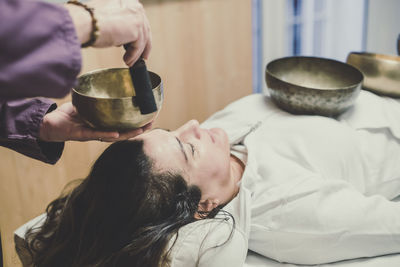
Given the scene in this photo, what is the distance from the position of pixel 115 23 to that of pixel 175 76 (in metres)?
1.63

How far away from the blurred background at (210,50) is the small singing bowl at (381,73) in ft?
3.01

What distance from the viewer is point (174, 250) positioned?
118cm

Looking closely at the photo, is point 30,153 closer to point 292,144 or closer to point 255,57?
point 292,144

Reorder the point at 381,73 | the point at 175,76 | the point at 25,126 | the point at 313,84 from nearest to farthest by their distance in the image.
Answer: the point at 25,126 < the point at 381,73 < the point at 313,84 < the point at 175,76

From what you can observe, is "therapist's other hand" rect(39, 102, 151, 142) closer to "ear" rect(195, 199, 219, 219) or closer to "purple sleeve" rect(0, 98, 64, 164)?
"purple sleeve" rect(0, 98, 64, 164)

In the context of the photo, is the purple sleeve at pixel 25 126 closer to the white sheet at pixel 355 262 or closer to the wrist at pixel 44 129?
the wrist at pixel 44 129

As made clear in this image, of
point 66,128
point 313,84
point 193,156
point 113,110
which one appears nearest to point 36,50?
point 113,110

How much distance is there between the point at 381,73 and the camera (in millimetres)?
1996

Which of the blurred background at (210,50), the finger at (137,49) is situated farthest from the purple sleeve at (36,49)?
the blurred background at (210,50)

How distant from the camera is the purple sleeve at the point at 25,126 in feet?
3.74

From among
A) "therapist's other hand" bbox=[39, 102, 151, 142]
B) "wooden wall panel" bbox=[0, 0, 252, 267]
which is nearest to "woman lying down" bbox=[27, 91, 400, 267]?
"therapist's other hand" bbox=[39, 102, 151, 142]

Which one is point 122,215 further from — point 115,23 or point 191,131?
point 115,23

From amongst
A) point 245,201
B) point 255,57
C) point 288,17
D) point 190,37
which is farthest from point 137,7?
point 288,17

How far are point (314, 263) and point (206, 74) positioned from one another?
160 centimetres
